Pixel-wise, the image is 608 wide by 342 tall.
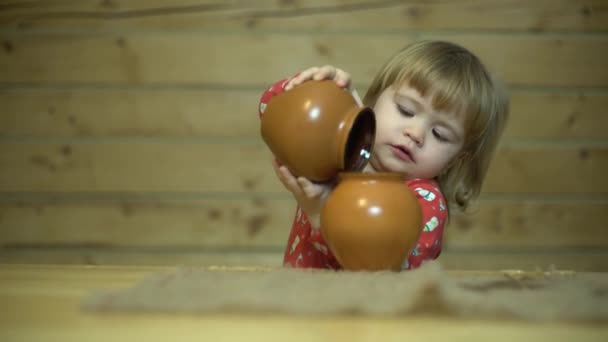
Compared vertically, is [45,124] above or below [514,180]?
above

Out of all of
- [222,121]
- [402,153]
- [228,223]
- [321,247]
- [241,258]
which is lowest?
[241,258]

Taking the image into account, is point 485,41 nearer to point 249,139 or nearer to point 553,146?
point 553,146

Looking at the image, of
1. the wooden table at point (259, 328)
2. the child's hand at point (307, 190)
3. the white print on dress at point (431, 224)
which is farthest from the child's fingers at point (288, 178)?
the wooden table at point (259, 328)

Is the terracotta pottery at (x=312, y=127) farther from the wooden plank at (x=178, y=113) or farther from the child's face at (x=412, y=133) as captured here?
the wooden plank at (x=178, y=113)

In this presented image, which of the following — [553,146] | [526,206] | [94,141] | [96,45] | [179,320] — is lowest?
[526,206]

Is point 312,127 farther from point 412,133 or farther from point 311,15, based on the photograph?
point 311,15

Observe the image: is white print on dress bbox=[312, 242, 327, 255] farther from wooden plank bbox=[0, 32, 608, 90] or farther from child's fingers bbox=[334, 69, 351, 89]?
wooden plank bbox=[0, 32, 608, 90]

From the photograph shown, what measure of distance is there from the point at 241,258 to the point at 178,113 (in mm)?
517

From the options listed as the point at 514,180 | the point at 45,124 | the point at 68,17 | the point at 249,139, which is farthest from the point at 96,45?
the point at 514,180

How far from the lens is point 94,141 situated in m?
2.04

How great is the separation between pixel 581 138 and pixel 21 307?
1876mm

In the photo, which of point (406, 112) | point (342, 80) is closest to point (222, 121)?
point (406, 112)

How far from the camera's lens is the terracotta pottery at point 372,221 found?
0.80 metres

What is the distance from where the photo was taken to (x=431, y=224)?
1.03m
